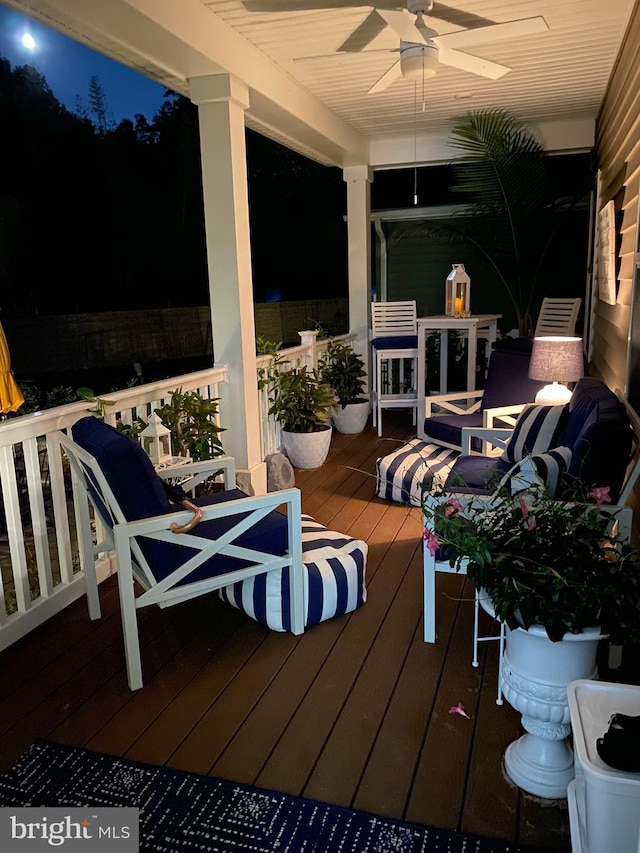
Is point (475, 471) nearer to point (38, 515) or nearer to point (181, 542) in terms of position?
point (181, 542)

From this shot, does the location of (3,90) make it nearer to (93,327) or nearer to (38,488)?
(93,327)

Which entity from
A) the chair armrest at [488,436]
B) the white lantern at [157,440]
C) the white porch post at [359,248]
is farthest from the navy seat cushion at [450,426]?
the white porch post at [359,248]

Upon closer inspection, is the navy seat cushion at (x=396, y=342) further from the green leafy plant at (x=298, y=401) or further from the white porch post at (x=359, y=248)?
the green leafy plant at (x=298, y=401)

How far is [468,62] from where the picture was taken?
3.70 metres

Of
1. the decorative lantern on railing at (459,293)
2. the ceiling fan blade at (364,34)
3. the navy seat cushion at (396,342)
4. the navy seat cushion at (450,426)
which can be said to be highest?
the ceiling fan blade at (364,34)

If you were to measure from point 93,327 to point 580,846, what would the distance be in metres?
6.41

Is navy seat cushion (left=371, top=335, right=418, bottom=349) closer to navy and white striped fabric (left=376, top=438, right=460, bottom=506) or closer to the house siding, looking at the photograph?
the house siding

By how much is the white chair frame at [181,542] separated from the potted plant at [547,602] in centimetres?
80

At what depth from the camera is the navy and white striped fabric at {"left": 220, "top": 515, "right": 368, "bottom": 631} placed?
266 cm

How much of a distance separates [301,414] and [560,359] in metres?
2.13

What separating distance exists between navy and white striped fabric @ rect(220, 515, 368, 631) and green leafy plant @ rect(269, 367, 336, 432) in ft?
7.47

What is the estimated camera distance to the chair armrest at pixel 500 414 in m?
4.28

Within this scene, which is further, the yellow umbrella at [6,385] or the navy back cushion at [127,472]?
the yellow umbrella at [6,385]

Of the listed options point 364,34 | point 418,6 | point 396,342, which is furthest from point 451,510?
point 396,342
